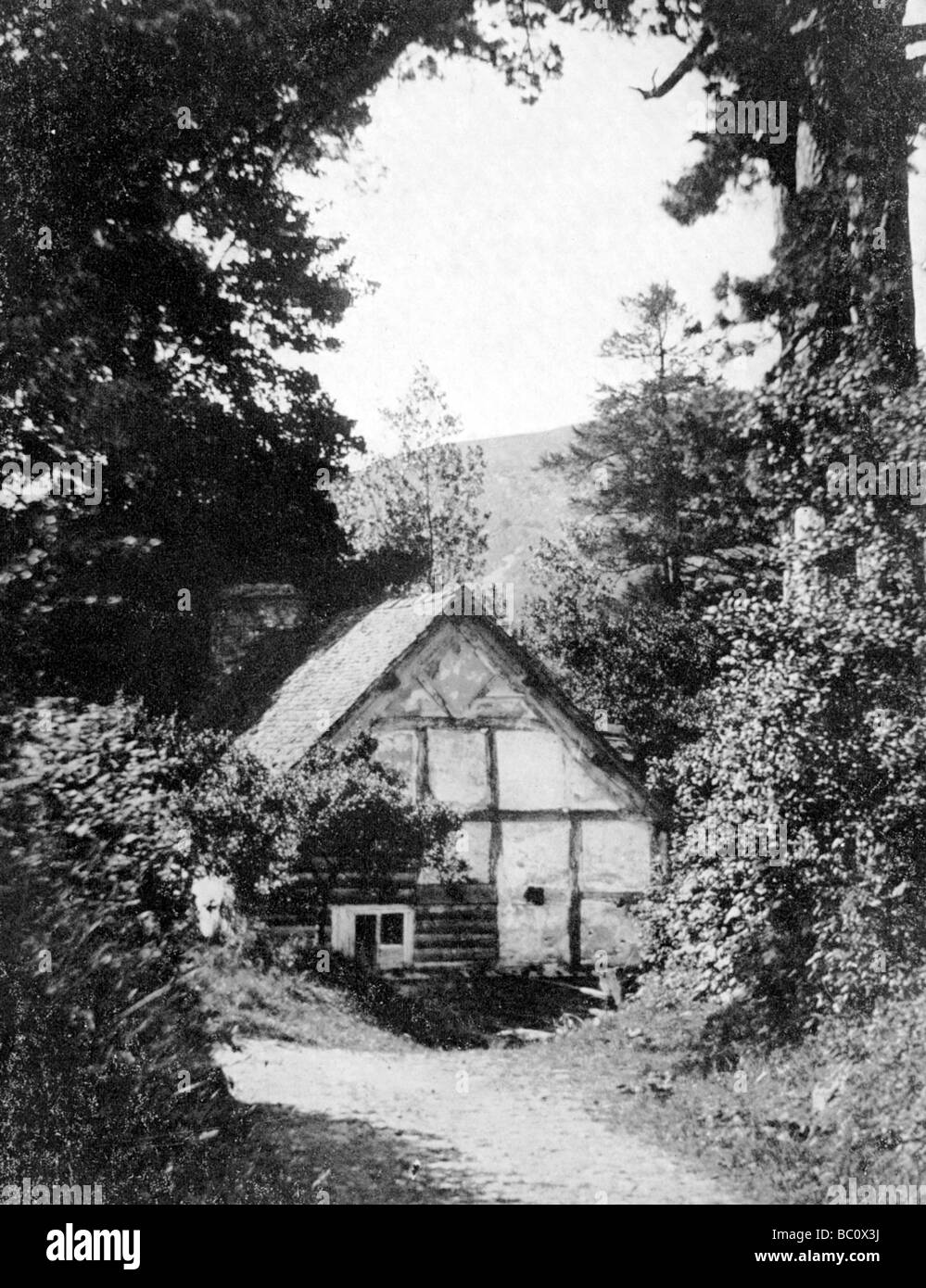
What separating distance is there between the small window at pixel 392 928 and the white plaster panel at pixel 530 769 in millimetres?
1458

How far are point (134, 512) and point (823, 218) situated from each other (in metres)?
6.09

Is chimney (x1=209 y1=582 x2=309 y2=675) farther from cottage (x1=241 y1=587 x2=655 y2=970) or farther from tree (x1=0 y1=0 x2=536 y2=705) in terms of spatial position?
cottage (x1=241 y1=587 x2=655 y2=970)

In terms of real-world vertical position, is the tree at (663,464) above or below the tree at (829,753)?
above

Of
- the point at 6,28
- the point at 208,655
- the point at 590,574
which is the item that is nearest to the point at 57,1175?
the point at 208,655

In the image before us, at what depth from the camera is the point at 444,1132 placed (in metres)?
5.49

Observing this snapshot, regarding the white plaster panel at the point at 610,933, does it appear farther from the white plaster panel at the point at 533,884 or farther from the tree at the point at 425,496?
the tree at the point at 425,496

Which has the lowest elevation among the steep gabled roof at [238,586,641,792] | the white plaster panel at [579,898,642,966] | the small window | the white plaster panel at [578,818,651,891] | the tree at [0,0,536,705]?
the white plaster panel at [579,898,642,966]

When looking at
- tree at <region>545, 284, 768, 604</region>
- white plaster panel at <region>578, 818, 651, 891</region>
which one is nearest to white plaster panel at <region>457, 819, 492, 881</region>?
white plaster panel at <region>578, 818, 651, 891</region>

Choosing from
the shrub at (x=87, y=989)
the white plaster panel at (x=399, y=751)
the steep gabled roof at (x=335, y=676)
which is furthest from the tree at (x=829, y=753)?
the shrub at (x=87, y=989)

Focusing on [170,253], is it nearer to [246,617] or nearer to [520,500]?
[246,617]

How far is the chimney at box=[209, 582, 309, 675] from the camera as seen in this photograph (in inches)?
340

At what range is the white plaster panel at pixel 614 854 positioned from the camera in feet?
27.3

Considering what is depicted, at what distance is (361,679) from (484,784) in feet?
4.94

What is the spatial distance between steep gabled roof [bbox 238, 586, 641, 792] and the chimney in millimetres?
597
